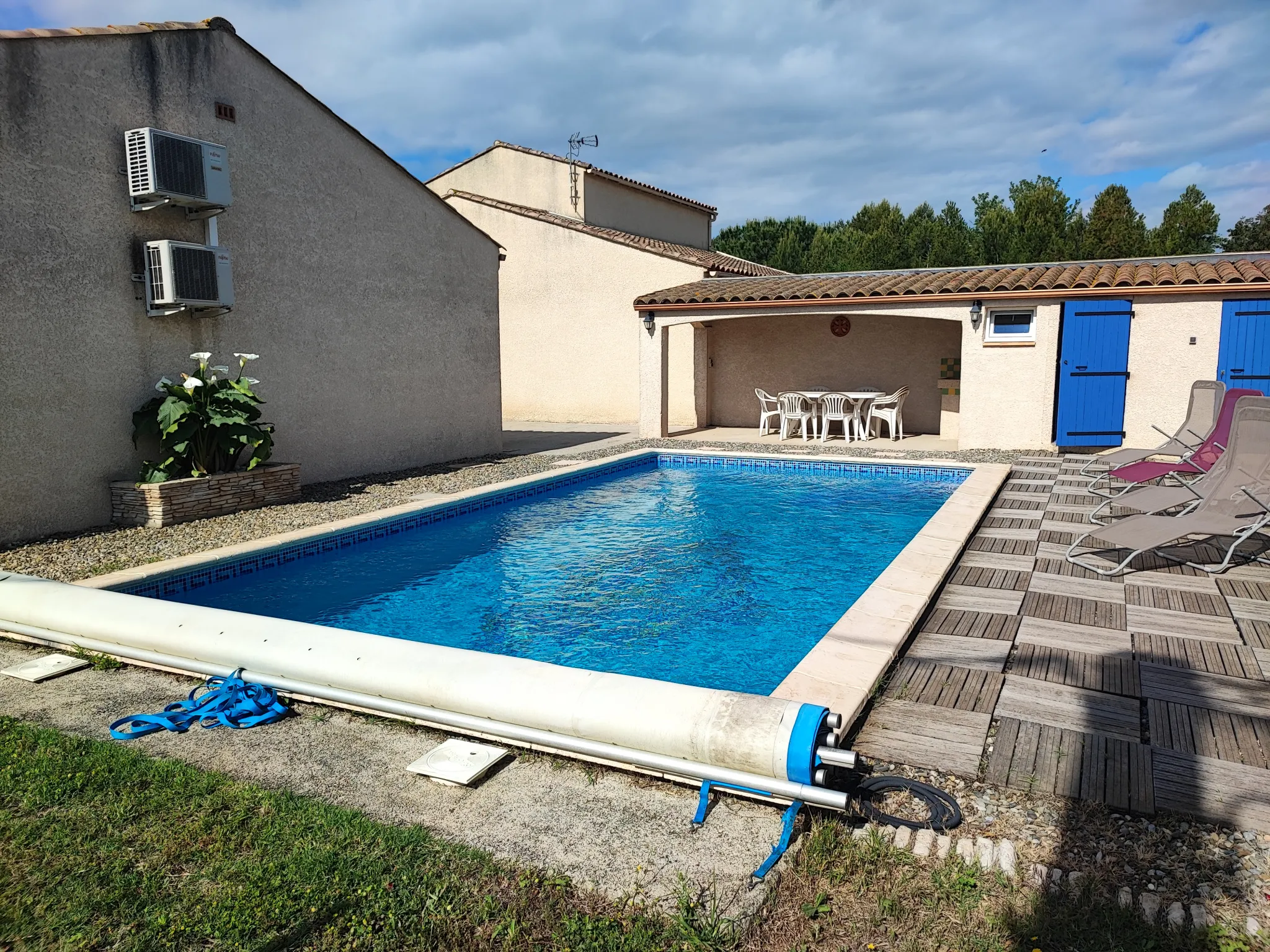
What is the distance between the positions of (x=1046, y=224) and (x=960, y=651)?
3040 cm

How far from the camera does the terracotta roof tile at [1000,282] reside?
12047 mm

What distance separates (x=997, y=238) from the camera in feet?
97.2

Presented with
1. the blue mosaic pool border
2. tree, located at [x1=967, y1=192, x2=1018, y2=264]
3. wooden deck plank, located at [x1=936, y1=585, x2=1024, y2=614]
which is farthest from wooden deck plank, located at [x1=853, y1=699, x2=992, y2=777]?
tree, located at [x1=967, y1=192, x2=1018, y2=264]

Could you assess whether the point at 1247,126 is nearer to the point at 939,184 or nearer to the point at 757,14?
the point at 939,184

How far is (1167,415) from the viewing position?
41.3ft

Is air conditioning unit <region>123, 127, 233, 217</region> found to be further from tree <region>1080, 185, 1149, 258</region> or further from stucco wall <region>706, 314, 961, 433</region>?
tree <region>1080, 185, 1149, 258</region>

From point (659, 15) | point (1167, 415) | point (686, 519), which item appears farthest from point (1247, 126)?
point (686, 519)

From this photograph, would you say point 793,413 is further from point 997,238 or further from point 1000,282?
point 997,238

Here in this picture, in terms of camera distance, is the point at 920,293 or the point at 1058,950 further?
the point at 920,293

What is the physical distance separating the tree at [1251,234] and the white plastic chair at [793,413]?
37.1m

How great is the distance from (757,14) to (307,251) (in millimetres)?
8286

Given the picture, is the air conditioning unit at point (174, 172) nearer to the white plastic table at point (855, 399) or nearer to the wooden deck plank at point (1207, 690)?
the wooden deck plank at point (1207, 690)

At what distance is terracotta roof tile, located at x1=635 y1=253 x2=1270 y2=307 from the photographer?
12047 mm

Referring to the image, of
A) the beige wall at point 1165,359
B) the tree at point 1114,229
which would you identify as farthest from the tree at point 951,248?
the beige wall at point 1165,359
